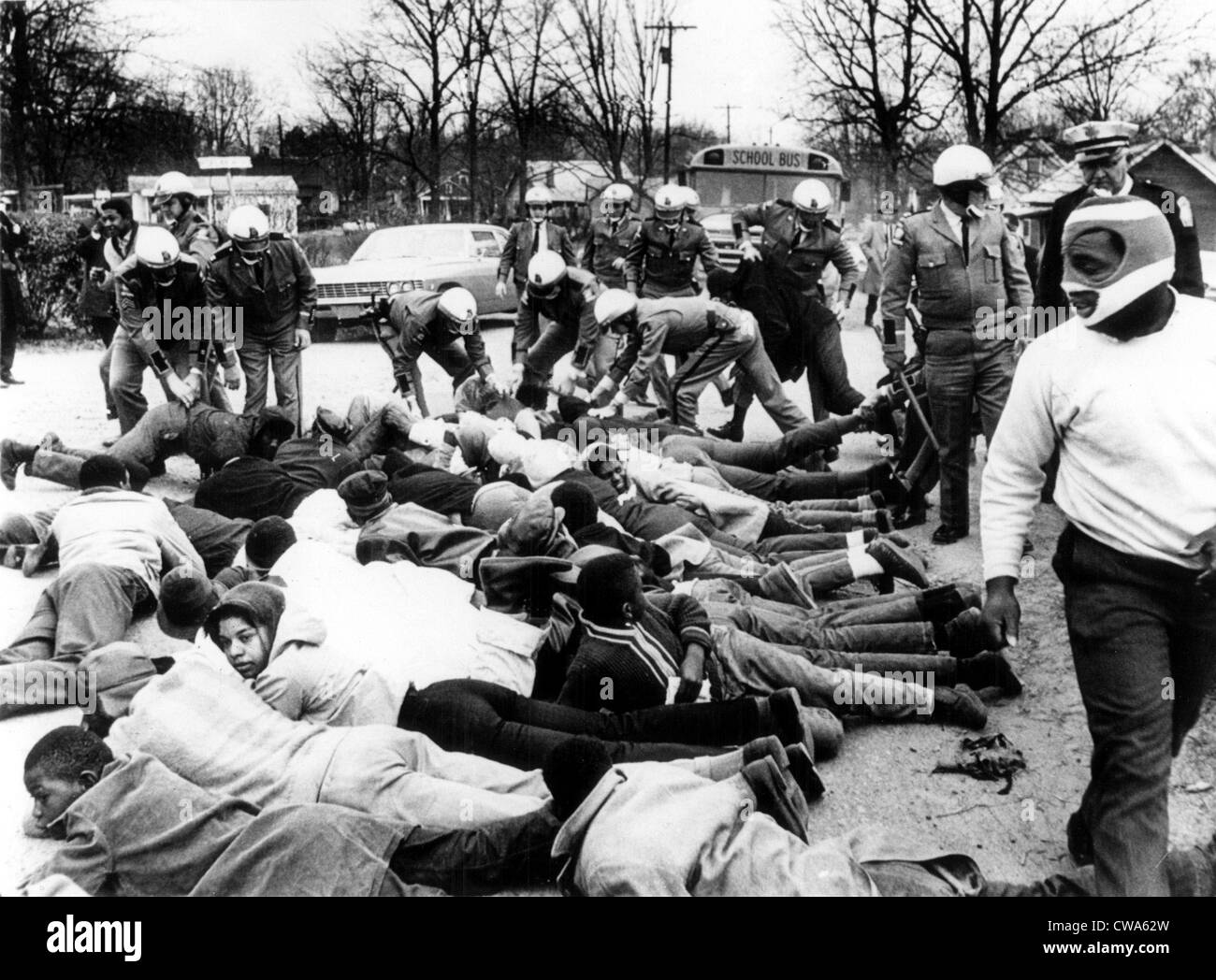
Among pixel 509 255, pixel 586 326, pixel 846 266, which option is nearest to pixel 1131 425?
pixel 586 326

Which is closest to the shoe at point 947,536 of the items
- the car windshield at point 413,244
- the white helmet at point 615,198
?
the white helmet at point 615,198

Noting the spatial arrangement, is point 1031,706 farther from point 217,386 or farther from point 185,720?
point 217,386

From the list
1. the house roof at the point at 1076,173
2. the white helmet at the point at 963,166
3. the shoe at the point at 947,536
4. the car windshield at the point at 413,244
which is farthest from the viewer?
the car windshield at the point at 413,244

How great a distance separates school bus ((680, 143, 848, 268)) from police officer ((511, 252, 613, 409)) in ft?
24.3

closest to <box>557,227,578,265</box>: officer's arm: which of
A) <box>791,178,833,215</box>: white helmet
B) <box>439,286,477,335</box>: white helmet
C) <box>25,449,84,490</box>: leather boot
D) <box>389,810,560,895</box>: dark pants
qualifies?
<box>439,286,477,335</box>: white helmet

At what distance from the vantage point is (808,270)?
9805 mm

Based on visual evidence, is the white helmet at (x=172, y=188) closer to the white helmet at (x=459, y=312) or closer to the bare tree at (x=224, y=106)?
the white helmet at (x=459, y=312)

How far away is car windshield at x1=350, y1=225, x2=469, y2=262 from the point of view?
1636 centimetres

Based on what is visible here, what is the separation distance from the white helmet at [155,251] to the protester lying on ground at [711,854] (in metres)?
6.36

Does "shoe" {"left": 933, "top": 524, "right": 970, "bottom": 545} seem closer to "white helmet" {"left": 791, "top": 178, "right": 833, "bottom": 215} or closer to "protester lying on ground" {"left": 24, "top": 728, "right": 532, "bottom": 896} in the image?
"white helmet" {"left": 791, "top": 178, "right": 833, "bottom": 215}

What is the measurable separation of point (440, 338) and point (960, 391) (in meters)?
4.46

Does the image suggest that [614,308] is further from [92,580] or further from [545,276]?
[92,580]

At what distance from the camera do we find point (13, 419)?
9.89 meters

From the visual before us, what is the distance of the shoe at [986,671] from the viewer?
15.4 feet
